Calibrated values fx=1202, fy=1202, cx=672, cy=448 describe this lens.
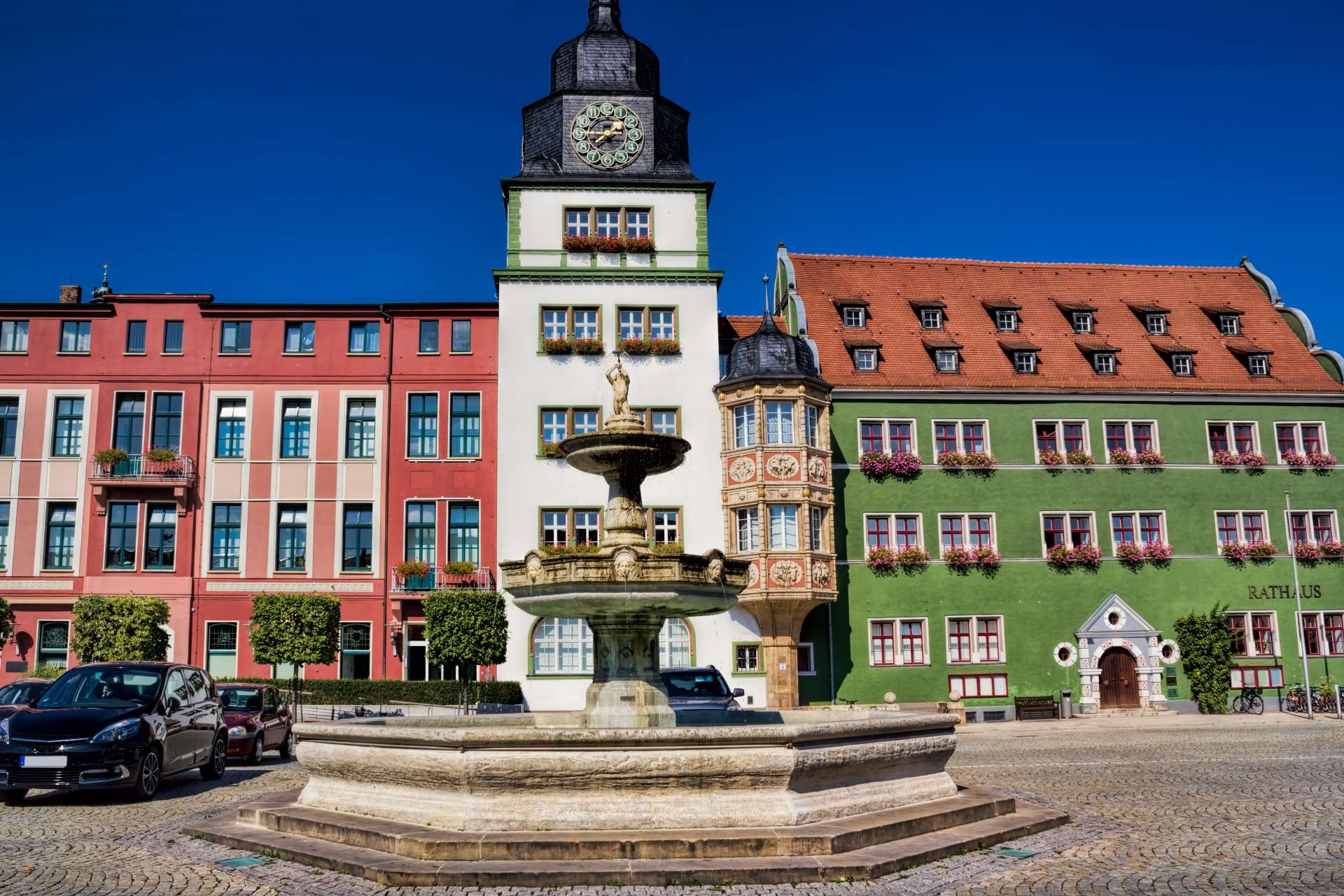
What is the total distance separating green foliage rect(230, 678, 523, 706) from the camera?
3400 cm

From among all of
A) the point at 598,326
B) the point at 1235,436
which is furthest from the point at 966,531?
the point at 598,326

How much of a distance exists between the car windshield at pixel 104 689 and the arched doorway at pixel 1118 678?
3010 centimetres

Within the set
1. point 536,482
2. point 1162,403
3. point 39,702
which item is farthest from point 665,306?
point 39,702

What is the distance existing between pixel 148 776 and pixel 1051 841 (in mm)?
10797

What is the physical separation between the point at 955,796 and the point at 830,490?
23.7 metres

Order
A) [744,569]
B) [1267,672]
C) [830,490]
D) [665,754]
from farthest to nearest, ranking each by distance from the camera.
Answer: [1267,672]
[830,490]
[744,569]
[665,754]

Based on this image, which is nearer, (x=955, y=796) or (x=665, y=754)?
(x=665, y=754)

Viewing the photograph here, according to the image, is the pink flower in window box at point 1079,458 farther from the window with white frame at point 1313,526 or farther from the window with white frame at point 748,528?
the window with white frame at point 748,528

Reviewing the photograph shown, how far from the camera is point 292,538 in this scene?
37.3m

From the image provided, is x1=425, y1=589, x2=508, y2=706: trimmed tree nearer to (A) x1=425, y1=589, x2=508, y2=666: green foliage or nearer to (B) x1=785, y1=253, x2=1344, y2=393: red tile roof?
(A) x1=425, y1=589, x2=508, y2=666: green foliage

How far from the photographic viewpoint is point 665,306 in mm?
37469

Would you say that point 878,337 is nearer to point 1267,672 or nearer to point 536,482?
point 536,482

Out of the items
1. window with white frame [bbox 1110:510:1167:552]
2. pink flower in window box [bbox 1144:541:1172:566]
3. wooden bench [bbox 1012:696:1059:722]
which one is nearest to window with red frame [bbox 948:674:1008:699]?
wooden bench [bbox 1012:696:1059:722]

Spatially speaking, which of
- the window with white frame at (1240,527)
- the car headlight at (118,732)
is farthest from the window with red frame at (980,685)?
the car headlight at (118,732)
